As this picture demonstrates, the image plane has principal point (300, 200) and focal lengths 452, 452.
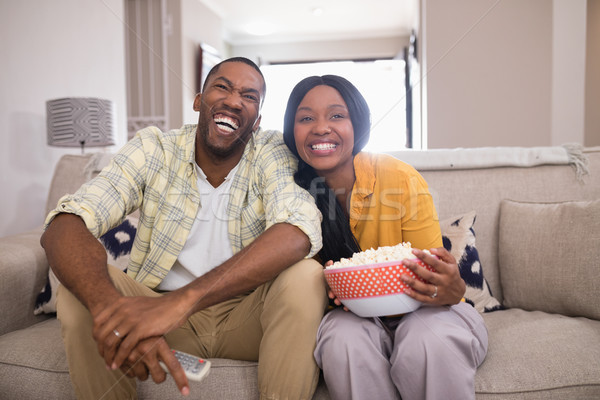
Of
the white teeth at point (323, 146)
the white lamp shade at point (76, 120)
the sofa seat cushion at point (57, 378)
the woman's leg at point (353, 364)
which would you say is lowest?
the sofa seat cushion at point (57, 378)

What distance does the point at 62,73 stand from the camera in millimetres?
2990

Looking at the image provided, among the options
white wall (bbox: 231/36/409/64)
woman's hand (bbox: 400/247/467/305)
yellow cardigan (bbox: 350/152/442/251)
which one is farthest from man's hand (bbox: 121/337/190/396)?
white wall (bbox: 231/36/409/64)

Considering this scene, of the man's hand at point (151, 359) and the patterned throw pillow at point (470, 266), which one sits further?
the patterned throw pillow at point (470, 266)

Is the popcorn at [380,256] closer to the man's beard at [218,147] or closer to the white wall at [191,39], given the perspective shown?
the man's beard at [218,147]

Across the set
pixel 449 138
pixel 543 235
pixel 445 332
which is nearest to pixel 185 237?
pixel 445 332

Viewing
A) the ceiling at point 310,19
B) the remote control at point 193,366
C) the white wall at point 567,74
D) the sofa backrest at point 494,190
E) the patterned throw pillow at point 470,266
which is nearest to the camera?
the remote control at point 193,366

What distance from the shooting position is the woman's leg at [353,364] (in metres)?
0.94

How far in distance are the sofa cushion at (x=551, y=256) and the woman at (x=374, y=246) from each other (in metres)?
0.40

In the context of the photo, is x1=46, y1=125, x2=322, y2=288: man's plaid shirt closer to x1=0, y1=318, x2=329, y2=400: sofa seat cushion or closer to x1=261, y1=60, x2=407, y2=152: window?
x1=0, y1=318, x2=329, y2=400: sofa seat cushion

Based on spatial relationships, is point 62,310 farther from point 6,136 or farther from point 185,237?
point 6,136

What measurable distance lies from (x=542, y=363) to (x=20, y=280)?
1.45 m

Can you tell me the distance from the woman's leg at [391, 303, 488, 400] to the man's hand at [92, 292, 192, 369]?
0.48 metres

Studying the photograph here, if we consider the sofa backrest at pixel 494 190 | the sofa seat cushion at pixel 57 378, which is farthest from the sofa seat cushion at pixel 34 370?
the sofa backrest at pixel 494 190

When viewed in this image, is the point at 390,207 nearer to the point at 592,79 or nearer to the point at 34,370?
the point at 34,370
